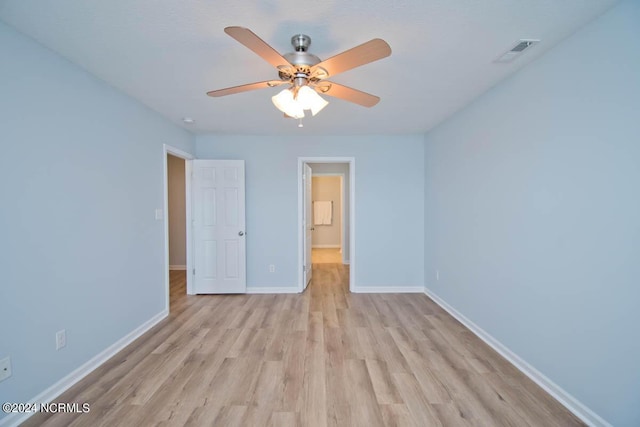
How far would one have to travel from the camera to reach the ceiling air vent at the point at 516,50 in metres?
1.72

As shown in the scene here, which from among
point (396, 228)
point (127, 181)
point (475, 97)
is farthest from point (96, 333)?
point (475, 97)

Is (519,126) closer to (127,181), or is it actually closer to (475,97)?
(475,97)

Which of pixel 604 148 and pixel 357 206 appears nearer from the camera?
pixel 604 148

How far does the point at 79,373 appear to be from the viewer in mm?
2002

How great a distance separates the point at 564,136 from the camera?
Answer: 1.74 metres

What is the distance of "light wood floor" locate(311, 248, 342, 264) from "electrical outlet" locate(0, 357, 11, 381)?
5.14m

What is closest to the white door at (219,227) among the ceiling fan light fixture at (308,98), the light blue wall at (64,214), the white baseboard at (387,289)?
the light blue wall at (64,214)

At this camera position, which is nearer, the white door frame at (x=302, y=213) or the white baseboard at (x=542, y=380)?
the white baseboard at (x=542, y=380)

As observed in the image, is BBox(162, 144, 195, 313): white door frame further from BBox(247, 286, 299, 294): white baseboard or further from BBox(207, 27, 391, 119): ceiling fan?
BBox(207, 27, 391, 119): ceiling fan

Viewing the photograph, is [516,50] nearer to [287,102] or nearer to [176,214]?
[287,102]

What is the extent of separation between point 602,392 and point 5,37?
12.9 feet

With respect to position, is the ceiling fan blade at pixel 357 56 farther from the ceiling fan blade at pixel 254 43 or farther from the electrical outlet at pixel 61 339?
the electrical outlet at pixel 61 339

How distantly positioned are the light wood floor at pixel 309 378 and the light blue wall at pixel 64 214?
0.35 m

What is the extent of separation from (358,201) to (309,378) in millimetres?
2577
